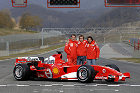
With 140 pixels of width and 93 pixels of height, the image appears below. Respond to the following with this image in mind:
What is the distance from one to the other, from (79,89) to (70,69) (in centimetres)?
192

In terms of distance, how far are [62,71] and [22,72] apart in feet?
5.18

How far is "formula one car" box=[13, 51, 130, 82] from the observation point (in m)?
10.9

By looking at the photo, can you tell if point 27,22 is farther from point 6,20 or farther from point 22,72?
point 22,72

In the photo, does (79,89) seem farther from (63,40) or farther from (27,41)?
(63,40)

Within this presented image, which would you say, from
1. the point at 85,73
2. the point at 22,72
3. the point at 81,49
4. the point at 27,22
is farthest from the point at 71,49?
the point at 27,22

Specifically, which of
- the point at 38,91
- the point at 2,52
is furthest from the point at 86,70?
the point at 2,52

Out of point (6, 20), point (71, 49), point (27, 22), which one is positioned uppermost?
A: point (27, 22)

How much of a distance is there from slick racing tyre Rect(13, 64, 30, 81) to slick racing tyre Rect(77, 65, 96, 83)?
6.99 feet

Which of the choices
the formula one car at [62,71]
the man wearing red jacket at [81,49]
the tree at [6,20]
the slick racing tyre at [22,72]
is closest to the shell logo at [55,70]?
the formula one car at [62,71]

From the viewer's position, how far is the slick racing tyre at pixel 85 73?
10758 millimetres

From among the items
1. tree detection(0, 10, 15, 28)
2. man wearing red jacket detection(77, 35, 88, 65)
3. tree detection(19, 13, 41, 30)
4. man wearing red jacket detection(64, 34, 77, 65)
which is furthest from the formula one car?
tree detection(19, 13, 41, 30)

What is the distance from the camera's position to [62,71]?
Answer: 11.6 m

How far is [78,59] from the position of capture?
45.9 ft

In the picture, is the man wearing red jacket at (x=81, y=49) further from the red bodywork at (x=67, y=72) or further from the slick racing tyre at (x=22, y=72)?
the slick racing tyre at (x=22, y=72)
